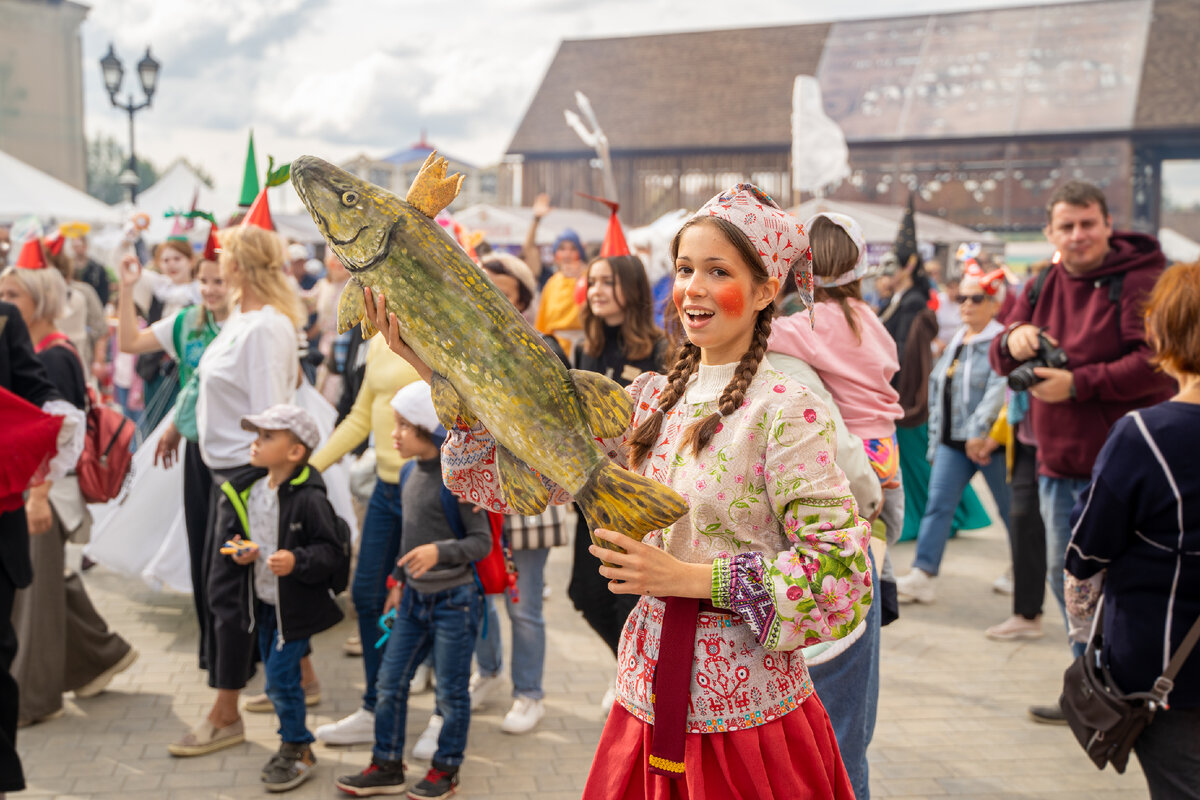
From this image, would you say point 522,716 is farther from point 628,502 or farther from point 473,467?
point 628,502

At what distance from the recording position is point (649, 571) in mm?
1815

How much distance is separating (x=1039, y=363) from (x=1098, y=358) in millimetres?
250

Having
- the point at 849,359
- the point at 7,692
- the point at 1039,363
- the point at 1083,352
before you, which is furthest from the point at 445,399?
the point at 1083,352

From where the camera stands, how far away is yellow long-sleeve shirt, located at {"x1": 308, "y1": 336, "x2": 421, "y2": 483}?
464 centimetres

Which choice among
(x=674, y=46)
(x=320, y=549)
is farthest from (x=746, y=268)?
(x=674, y=46)

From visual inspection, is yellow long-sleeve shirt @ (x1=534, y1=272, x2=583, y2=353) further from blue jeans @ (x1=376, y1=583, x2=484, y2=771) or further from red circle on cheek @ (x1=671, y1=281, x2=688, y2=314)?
red circle on cheek @ (x1=671, y1=281, x2=688, y2=314)

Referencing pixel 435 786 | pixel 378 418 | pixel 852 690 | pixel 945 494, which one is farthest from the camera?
pixel 945 494

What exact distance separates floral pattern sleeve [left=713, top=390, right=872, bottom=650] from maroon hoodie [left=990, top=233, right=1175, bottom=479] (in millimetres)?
3056

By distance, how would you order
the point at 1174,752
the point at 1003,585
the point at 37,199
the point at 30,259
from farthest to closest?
the point at 37,199, the point at 1003,585, the point at 30,259, the point at 1174,752

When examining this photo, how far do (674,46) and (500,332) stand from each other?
141 ft

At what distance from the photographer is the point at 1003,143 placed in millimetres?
33875

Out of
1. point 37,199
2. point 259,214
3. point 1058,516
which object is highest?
point 37,199

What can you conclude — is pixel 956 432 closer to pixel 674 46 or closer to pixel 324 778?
pixel 324 778

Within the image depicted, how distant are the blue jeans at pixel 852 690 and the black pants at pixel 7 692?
2698 millimetres
